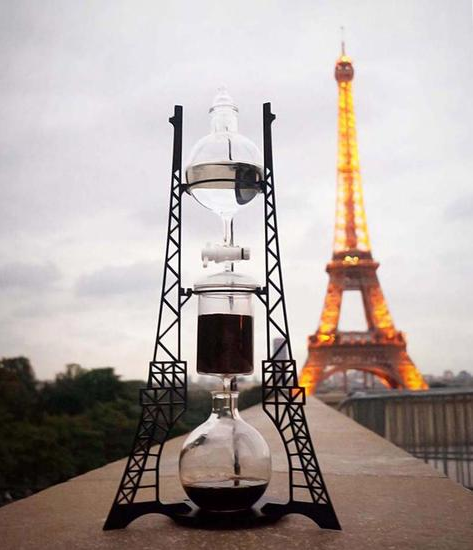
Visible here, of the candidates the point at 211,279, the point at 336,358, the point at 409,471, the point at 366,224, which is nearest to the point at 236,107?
the point at 211,279

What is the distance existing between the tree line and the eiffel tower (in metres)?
7.19

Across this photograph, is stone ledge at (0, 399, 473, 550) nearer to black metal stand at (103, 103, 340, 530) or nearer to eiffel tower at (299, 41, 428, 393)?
black metal stand at (103, 103, 340, 530)

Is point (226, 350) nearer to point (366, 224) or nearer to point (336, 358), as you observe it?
point (336, 358)

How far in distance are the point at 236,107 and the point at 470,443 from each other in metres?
Result: 5.31

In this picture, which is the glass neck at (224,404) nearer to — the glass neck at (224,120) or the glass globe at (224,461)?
the glass globe at (224,461)

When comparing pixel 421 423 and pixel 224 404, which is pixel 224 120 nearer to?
pixel 224 404

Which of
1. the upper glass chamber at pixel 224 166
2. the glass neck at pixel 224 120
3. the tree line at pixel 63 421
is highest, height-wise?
the glass neck at pixel 224 120

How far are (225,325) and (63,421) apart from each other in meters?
9.35

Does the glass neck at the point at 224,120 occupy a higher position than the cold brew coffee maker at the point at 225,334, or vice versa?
the glass neck at the point at 224,120

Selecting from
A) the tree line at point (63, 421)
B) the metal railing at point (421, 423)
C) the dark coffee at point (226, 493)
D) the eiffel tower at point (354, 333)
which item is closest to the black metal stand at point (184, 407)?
the dark coffee at point (226, 493)

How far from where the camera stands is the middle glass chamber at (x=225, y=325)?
1499 millimetres

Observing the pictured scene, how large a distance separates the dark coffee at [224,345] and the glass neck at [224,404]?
52 mm

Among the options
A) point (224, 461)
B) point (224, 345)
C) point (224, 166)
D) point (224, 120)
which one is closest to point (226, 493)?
point (224, 461)

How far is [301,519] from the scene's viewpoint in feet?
5.18
